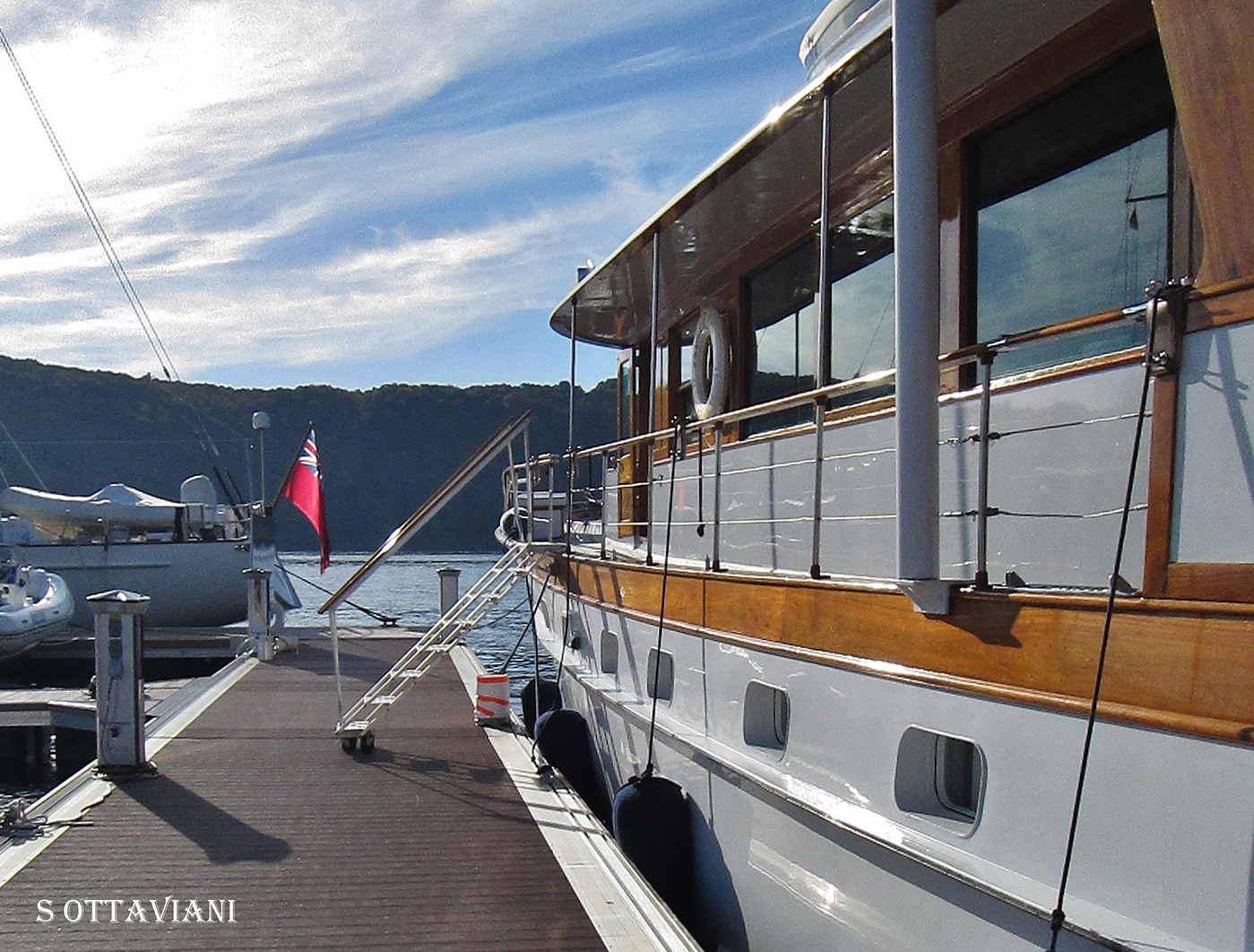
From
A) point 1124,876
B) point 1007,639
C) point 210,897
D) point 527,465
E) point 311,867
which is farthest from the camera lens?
point 527,465

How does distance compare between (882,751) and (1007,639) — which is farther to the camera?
(882,751)

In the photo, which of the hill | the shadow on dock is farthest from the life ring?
the hill

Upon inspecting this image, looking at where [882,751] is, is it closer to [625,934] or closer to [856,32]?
[625,934]

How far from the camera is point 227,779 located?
8.09m

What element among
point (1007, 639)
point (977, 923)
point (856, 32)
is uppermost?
point (856, 32)

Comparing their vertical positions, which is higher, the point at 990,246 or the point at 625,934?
the point at 990,246

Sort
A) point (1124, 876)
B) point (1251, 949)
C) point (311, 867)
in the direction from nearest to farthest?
1. point (1251, 949)
2. point (1124, 876)
3. point (311, 867)

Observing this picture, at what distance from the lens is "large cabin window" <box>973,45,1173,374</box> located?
4219mm

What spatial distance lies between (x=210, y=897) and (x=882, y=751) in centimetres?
367

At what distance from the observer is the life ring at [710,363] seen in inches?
328

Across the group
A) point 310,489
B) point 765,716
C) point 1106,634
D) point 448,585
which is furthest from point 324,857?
point 448,585

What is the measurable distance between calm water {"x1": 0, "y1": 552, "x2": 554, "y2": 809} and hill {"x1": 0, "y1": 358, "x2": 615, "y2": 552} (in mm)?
23766

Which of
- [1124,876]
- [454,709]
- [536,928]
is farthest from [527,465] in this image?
[1124,876]

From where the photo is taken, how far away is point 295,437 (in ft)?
486
